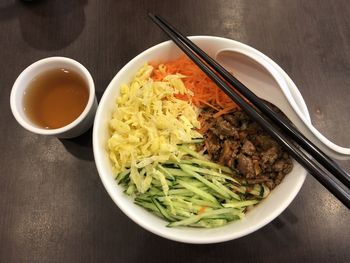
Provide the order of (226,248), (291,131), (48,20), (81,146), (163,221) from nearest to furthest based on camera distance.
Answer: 1. (291,131)
2. (163,221)
3. (226,248)
4. (81,146)
5. (48,20)

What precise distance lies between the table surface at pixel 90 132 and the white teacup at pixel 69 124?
0.47ft

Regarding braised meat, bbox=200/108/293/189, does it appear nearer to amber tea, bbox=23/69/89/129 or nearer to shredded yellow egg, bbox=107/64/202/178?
shredded yellow egg, bbox=107/64/202/178

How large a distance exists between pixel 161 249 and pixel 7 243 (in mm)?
542

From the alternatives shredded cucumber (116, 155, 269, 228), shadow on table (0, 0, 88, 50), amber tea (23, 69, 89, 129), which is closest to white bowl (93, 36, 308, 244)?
shredded cucumber (116, 155, 269, 228)

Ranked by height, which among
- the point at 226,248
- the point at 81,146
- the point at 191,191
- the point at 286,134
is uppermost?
the point at 286,134

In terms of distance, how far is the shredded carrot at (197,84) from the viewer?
3.65 ft

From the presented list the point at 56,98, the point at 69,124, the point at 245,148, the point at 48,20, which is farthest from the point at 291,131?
the point at 48,20

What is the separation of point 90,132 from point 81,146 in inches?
2.5

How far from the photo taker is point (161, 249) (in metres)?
1.14

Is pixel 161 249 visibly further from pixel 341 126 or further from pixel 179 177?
pixel 341 126

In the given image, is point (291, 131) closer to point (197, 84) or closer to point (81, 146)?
point (197, 84)

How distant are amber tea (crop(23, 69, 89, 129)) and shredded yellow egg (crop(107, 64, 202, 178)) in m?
0.17

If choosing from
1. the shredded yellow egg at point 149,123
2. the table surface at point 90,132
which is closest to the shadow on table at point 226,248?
the table surface at point 90,132

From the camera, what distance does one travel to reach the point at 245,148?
102cm
